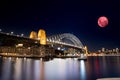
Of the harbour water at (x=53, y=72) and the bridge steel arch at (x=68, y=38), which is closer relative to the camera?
the harbour water at (x=53, y=72)

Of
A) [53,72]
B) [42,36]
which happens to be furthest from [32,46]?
[53,72]

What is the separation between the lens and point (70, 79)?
2767 cm

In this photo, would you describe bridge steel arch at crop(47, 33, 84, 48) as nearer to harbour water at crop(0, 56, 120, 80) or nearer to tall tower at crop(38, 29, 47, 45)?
tall tower at crop(38, 29, 47, 45)

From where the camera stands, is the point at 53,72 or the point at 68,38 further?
the point at 68,38

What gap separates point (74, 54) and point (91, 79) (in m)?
61.4

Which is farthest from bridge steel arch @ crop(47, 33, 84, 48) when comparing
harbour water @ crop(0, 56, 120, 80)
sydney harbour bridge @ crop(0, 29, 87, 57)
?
harbour water @ crop(0, 56, 120, 80)

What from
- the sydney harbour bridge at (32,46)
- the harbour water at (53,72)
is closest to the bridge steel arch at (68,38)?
the sydney harbour bridge at (32,46)

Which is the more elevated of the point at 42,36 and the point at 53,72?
the point at 42,36

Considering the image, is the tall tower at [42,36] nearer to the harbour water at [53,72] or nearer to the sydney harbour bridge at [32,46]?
the sydney harbour bridge at [32,46]

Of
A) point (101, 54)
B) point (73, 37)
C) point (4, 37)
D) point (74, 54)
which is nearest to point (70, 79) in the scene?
point (4, 37)

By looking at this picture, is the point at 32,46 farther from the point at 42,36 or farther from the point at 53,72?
the point at 53,72

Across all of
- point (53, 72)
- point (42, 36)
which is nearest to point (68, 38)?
point (42, 36)

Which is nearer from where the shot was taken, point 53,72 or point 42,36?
point 53,72

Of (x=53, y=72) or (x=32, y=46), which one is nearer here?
(x=53, y=72)
